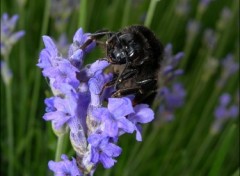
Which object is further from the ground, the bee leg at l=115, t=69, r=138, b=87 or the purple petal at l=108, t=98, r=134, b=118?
the bee leg at l=115, t=69, r=138, b=87

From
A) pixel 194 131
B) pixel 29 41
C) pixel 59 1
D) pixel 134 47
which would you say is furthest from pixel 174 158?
pixel 134 47

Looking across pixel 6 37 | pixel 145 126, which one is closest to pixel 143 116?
pixel 145 126

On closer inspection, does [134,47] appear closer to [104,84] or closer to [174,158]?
[104,84]

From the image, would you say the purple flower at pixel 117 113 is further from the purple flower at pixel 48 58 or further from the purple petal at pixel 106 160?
the purple flower at pixel 48 58

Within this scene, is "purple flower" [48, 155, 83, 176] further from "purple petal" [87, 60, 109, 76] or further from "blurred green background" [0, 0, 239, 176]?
"blurred green background" [0, 0, 239, 176]

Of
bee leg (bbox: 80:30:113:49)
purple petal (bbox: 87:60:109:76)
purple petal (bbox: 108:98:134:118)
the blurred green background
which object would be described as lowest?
the blurred green background

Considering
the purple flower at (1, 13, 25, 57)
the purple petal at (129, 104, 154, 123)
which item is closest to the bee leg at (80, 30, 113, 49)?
the purple petal at (129, 104, 154, 123)

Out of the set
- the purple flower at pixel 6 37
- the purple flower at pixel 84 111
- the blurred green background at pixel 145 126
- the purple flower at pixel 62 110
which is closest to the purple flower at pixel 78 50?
the purple flower at pixel 84 111

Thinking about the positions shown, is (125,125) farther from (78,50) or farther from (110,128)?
(78,50)
